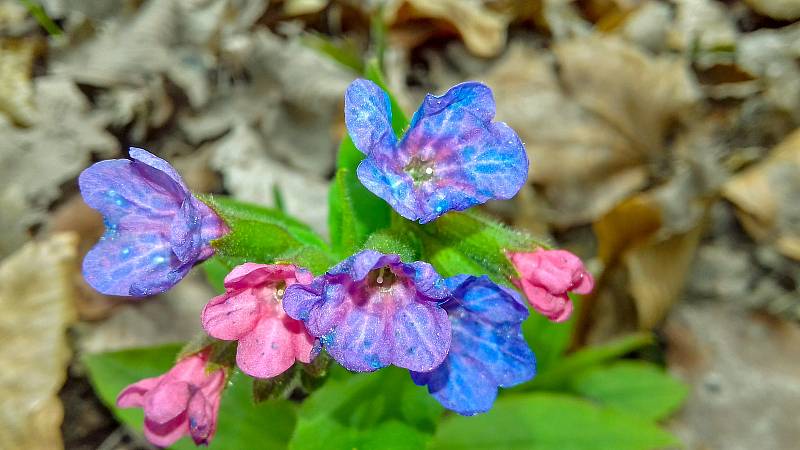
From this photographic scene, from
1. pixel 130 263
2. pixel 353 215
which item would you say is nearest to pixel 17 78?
pixel 130 263

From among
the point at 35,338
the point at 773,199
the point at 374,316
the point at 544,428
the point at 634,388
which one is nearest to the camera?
the point at 374,316

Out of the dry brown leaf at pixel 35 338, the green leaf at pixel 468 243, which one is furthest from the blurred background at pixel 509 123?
the green leaf at pixel 468 243

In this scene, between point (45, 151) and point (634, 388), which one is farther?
point (45, 151)

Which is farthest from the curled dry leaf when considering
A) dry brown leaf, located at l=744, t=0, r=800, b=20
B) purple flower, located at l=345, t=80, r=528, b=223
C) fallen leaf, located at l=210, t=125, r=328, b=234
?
purple flower, located at l=345, t=80, r=528, b=223

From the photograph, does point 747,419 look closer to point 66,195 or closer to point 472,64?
point 472,64

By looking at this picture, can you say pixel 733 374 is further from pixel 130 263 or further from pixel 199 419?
pixel 130 263

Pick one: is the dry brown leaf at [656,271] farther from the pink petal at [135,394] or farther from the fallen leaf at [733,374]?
the pink petal at [135,394]

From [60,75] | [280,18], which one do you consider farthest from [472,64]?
[60,75]
